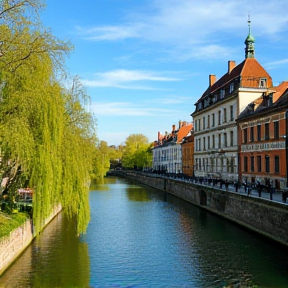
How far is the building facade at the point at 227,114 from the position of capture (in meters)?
37.8

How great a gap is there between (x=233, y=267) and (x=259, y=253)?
2711 millimetres

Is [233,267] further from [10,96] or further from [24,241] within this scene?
[10,96]

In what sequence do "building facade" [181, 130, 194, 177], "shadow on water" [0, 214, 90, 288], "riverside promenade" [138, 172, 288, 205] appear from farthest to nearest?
→ "building facade" [181, 130, 194, 177] → "riverside promenade" [138, 172, 288, 205] → "shadow on water" [0, 214, 90, 288]

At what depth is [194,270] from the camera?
16281 millimetres

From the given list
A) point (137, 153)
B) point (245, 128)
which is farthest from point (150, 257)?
point (137, 153)

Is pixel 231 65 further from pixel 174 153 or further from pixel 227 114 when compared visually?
pixel 174 153

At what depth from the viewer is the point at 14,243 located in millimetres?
17062

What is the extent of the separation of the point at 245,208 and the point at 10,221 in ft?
46.9

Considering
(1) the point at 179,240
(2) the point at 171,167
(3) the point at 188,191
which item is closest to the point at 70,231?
(1) the point at 179,240

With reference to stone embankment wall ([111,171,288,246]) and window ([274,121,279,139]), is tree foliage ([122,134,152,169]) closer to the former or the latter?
stone embankment wall ([111,171,288,246])

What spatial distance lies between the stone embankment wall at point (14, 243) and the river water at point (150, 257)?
31 centimetres

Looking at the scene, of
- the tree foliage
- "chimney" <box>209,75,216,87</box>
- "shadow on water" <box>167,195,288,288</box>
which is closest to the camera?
"shadow on water" <box>167,195,288,288</box>

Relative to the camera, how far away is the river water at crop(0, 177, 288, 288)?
14961 millimetres

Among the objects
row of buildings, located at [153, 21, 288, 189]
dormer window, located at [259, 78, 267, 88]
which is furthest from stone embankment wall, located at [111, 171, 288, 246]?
dormer window, located at [259, 78, 267, 88]
